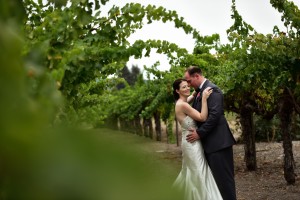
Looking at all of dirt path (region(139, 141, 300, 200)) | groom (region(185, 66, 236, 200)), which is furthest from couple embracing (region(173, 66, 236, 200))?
dirt path (region(139, 141, 300, 200))

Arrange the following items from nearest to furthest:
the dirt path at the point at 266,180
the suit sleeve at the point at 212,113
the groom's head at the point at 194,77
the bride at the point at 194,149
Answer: the suit sleeve at the point at 212,113 → the bride at the point at 194,149 → the groom's head at the point at 194,77 → the dirt path at the point at 266,180

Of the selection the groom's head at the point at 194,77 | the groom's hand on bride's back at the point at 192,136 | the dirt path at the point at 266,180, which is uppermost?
the groom's head at the point at 194,77

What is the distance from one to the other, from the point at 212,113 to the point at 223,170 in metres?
0.85

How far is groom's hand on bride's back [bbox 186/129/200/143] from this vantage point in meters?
6.34

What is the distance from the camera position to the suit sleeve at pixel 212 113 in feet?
20.1

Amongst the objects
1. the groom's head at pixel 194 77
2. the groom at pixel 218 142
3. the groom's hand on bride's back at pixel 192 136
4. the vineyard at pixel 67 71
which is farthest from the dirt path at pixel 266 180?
the groom's head at pixel 194 77

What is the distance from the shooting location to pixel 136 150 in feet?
1.05

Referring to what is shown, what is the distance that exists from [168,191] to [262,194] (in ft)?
32.8

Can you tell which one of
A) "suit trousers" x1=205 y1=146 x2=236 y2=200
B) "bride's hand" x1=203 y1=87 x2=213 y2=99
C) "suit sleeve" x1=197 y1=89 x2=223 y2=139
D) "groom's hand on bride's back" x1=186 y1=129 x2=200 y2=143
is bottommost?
"suit trousers" x1=205 y1=146 x2=236 y2=200

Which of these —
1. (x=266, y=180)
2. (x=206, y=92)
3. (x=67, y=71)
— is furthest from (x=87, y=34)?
(x=266, y=180)

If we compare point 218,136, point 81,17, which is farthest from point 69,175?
point 218,136

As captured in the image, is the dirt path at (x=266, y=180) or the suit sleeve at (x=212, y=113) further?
the dirt path at (x=266, y=180)

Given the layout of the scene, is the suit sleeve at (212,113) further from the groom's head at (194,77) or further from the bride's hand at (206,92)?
the groom's head at (194,77)

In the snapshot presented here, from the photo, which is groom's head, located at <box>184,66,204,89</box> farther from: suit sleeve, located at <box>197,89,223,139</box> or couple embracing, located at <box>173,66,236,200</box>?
suit sleeve, located at <box>197,89,223,139</box>
